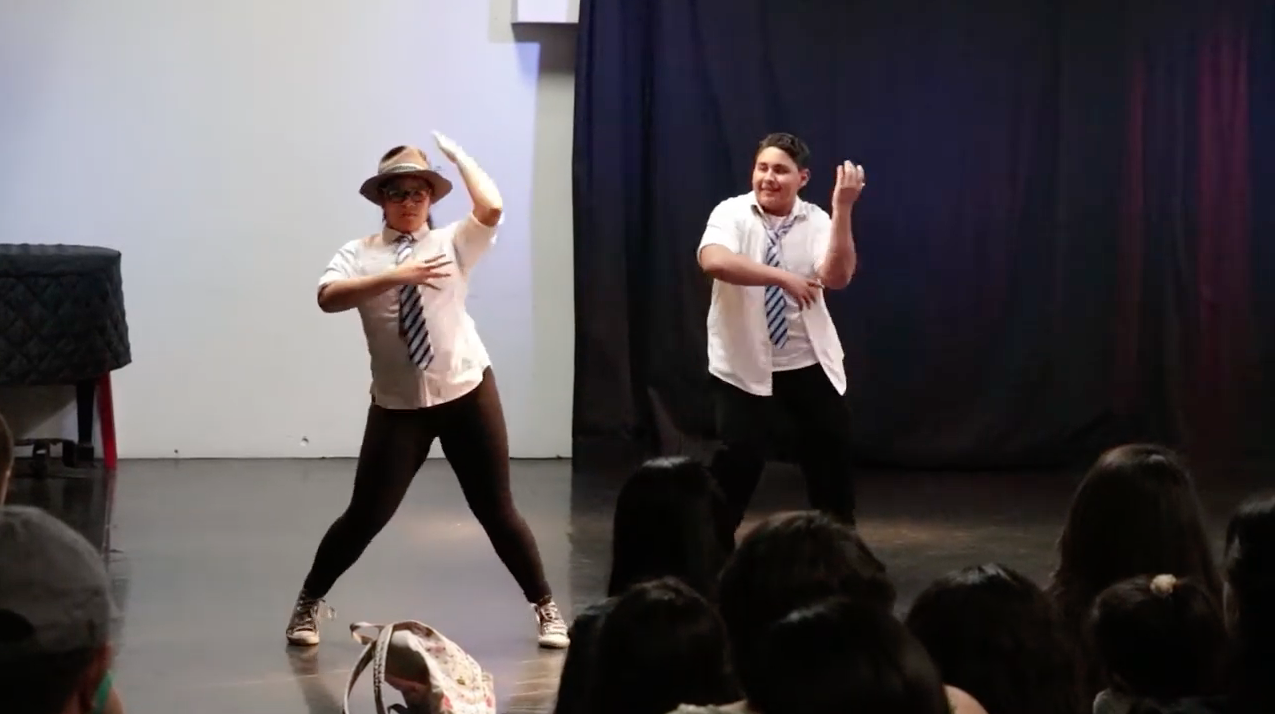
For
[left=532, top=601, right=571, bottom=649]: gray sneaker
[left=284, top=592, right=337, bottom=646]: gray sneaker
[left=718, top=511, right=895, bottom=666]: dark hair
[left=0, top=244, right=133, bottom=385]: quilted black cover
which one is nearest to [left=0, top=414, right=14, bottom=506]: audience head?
[left=718, top=511, right=895, bottom=666]: dark hair

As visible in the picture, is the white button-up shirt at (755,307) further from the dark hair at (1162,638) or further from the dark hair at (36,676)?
the dark hair at (36,676)

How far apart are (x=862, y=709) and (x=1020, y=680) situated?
550 mm

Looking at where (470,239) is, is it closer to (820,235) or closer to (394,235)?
(394,235)

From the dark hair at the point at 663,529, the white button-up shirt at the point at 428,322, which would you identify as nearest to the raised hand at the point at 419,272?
the white button-up shirt at the point at 428,322

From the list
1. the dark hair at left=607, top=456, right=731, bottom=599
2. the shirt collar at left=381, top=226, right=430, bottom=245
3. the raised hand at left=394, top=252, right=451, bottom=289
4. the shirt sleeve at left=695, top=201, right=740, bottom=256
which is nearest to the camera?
the dark hair at left=607, top=456, right=731, bottom=599

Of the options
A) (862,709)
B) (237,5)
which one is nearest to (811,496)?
(862,709)

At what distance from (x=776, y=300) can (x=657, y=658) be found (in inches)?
103

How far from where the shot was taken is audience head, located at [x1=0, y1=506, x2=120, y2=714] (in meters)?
1.14

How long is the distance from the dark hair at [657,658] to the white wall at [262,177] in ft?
17.0

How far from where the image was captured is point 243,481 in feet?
20.8

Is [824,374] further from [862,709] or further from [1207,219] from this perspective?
[1207,219]

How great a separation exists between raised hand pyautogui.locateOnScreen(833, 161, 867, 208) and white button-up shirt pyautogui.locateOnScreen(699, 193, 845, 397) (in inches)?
6.3

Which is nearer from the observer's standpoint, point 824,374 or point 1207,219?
point 824,374

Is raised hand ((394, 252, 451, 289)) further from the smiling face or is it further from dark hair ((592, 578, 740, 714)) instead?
dark hair ((592, 578, 740, 714))
